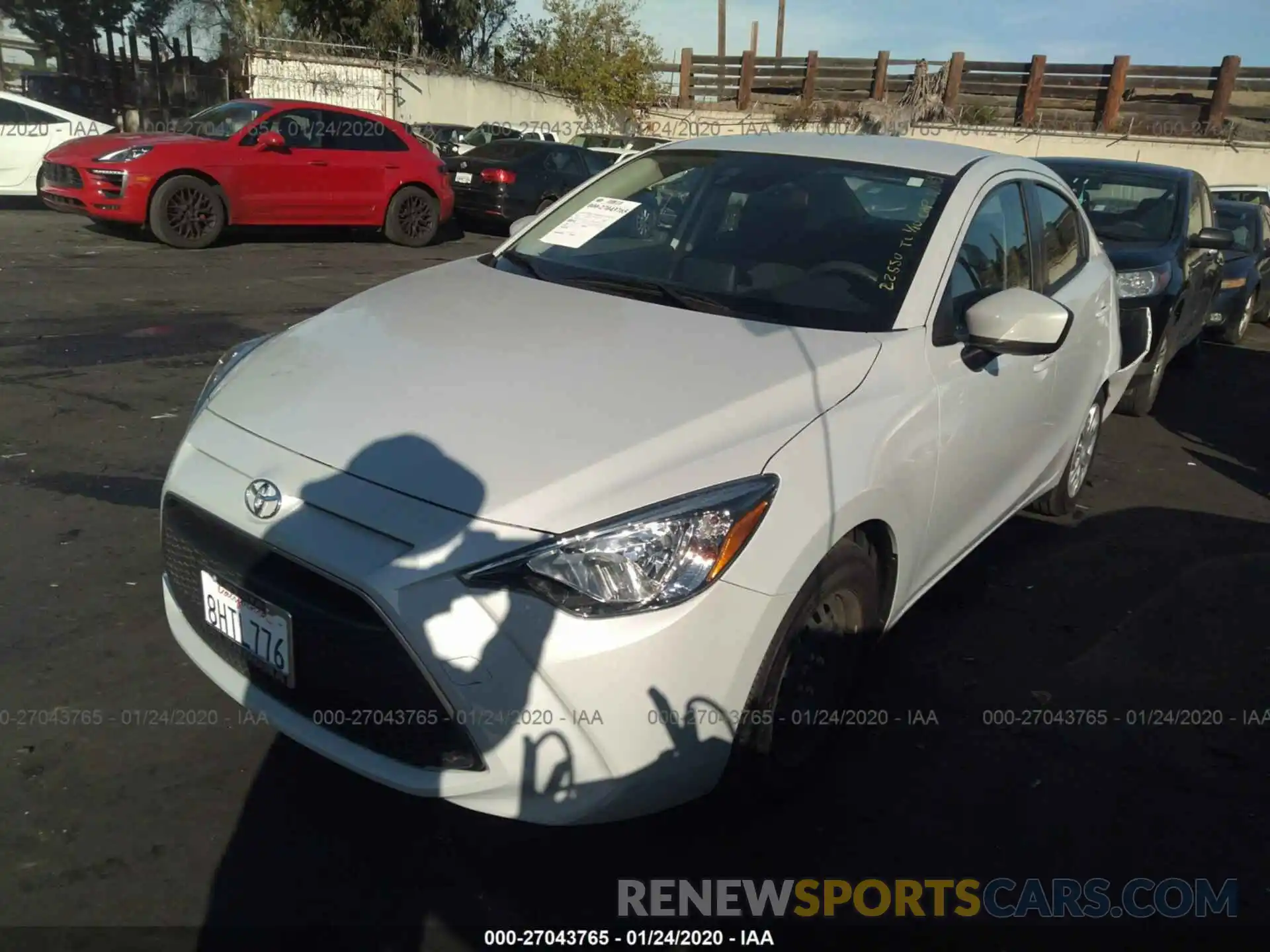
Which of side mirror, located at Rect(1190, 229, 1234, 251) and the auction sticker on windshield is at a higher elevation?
the auction sticker on windshield

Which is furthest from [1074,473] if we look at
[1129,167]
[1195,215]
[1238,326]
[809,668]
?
[1238,326]

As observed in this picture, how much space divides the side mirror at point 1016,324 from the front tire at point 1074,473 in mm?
1756

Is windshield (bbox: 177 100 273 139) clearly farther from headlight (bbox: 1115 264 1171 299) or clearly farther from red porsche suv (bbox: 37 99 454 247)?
headlight (bbox: 1115 264 1171 299)

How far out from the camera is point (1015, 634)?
3.86m

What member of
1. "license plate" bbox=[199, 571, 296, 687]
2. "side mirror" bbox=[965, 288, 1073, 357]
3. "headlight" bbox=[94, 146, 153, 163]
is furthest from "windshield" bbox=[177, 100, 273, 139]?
"side mirror" bbox=[965, 288, 1073, 357]

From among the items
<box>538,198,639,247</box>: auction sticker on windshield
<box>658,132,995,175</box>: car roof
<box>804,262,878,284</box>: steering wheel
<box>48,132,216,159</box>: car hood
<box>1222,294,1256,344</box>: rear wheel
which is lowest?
<box>1222,294,1256,344</box>: rear wheel

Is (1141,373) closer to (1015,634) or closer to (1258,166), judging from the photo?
(1015,634)

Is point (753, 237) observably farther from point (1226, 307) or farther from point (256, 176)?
point (256, 176)

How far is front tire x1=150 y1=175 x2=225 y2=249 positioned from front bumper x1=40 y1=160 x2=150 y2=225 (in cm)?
15

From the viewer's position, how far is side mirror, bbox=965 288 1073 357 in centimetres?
305

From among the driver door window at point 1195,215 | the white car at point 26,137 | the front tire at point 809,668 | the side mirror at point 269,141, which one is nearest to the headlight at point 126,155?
the side mirror at point 269,141

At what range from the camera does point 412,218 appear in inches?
519

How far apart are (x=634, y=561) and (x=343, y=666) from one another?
2.24 feet

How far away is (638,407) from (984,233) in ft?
5.61
